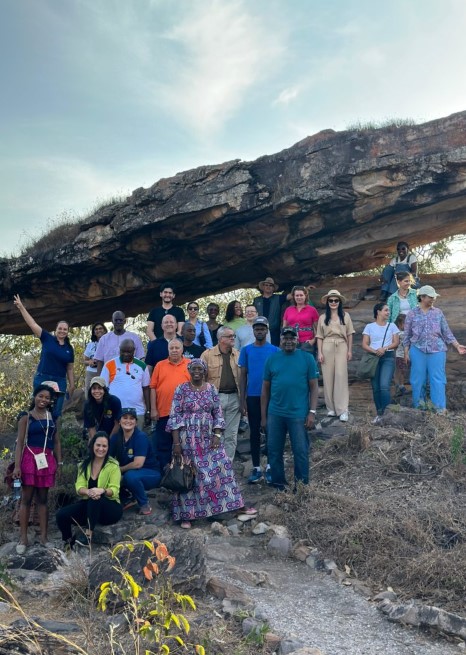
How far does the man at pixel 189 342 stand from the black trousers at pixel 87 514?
252 centimetres

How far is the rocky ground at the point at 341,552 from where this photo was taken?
14.3 ft

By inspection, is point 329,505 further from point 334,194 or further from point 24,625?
point 334,194

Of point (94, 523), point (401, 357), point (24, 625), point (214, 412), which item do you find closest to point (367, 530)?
point (214, 412)

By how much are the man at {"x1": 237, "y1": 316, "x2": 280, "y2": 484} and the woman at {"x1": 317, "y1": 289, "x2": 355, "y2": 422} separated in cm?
135

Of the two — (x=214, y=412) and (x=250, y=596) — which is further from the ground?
(x=214, y=412)

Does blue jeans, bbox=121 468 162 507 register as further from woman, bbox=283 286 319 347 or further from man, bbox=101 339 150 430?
woman, bbox=283 286 319 347

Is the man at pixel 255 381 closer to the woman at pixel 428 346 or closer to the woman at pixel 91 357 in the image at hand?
the woman at pixel 428 346

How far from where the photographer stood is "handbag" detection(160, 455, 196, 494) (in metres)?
6.47

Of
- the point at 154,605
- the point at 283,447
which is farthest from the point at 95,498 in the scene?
the point at 154,605

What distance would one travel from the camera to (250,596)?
491 centimetres

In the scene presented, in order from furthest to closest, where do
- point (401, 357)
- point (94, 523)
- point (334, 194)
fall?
Answer: point (334, 194) → point (401, 357) → point (94, 523)

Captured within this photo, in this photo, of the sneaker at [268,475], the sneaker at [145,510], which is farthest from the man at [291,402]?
the sneaker at [145,510]

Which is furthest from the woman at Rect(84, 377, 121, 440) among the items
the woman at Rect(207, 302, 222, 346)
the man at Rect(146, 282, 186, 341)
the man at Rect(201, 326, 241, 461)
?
the woman at Rect(207, 302, 222, 346)

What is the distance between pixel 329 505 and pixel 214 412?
1.49 metres
